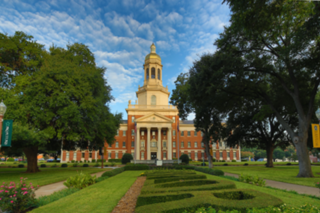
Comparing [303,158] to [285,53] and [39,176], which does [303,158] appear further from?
[39,176]

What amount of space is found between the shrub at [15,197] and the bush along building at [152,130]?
4861 centimetres

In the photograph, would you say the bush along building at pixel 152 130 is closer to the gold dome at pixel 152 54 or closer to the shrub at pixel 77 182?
the gold dome at pixel 152 54

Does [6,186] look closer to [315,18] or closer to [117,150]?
[315,18]

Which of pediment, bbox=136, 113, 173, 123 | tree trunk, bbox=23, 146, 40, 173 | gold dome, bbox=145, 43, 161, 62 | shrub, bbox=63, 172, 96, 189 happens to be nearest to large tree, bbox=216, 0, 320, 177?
shrub, bbox=63, 172, 96, 189

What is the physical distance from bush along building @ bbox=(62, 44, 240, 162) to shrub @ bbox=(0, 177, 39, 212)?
48607 mm

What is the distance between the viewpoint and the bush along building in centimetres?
5712

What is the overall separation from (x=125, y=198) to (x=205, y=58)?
16.8m

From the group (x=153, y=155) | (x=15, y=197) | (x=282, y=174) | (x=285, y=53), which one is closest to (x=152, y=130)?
(x=153, y=155)

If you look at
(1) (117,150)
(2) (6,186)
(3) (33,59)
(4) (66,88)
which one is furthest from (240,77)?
(1) (117,150)

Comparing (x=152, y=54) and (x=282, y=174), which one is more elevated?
(x=152, y=54)

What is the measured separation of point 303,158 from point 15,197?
22529 mm

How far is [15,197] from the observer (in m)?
7.23

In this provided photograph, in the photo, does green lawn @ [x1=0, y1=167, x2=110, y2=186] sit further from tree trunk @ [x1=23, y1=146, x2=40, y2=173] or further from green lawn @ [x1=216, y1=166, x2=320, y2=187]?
green lawn @ [x1=216, y1=166, x2=320, y2=187]

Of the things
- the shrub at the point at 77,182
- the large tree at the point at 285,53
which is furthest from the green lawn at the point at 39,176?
the large tree at the point at 285,53
